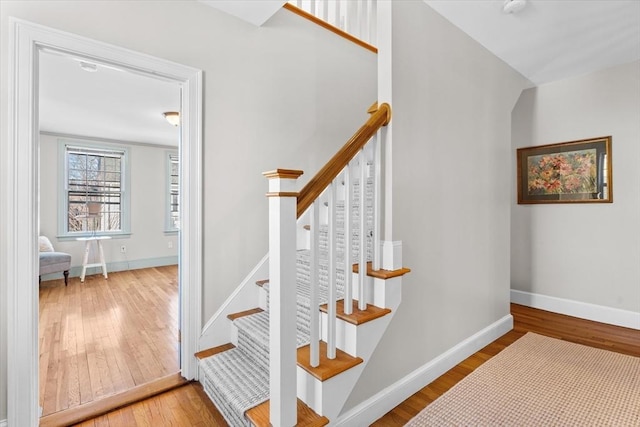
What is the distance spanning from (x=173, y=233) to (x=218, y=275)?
4.53m

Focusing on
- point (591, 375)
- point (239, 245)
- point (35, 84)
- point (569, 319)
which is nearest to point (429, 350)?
point (591, 375)

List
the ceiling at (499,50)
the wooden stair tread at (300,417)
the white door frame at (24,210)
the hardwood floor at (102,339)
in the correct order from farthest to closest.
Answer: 1. the ceiling at (499,50)
2. the hardwood floor at (102,339)
3. the white door frame at (24,210)
4. the wooden stair tread at (300,417)

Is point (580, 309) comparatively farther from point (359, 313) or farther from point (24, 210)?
point (24, 210)

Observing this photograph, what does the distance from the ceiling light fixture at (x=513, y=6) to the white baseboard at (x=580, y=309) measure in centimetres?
292

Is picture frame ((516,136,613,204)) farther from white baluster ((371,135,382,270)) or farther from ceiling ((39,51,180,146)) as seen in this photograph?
ceiling ((39,51,180,146))

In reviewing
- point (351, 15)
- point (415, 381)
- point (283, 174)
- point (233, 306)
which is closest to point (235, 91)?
point (283, 174)

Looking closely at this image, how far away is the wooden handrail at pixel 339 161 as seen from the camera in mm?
1356

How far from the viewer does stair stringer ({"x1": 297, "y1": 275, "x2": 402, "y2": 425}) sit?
1404 mm

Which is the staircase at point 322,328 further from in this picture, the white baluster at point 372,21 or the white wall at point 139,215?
the white wall at point 139,215

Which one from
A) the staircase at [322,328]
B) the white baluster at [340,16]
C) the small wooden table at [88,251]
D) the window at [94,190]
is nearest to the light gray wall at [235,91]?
the white baluster at [340,16]

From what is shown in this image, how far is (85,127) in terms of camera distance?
4.65 meters

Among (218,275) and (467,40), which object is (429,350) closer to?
(218,275)

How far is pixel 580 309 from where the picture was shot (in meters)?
3.16

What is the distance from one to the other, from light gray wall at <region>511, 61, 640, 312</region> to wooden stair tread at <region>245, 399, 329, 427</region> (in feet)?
10.6
